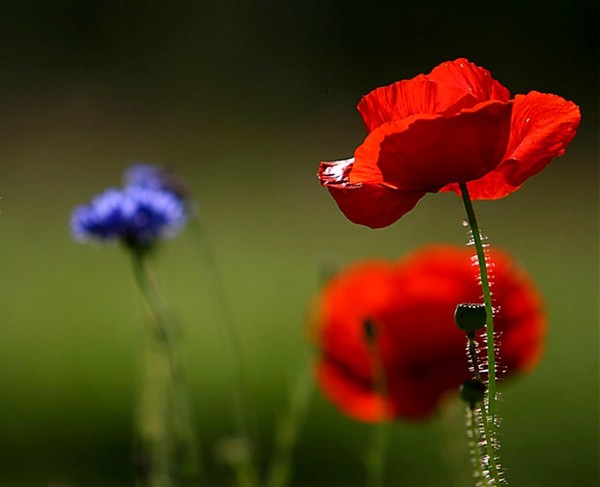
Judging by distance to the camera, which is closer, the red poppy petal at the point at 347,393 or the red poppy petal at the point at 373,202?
the red poppy petal at the point at 373,202

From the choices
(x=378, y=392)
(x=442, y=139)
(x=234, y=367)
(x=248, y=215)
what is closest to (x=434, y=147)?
(x=442, y=139)

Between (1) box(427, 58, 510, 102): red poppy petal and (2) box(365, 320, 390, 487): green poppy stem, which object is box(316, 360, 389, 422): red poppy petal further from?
(1) box(427, 58, 510, 102): red poppy petal

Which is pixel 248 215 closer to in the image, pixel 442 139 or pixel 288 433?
pixel 288 433

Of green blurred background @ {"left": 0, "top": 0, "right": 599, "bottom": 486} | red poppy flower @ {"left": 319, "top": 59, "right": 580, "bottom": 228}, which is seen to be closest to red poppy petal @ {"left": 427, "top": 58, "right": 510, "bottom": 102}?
red poppy flower @ {"left": 319, "top": 59, "right": 580, "bottom": 228}

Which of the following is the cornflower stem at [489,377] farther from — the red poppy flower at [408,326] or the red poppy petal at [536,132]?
the red poppy flower at [408,326]

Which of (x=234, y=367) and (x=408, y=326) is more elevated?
(x=234, y=367)

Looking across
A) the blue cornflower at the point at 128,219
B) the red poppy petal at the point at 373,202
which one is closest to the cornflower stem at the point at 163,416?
the blue cornflower at the point at 128,219

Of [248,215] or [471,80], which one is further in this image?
[248,215]

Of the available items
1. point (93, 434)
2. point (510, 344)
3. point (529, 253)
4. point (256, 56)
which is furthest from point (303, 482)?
point (256, 56)
